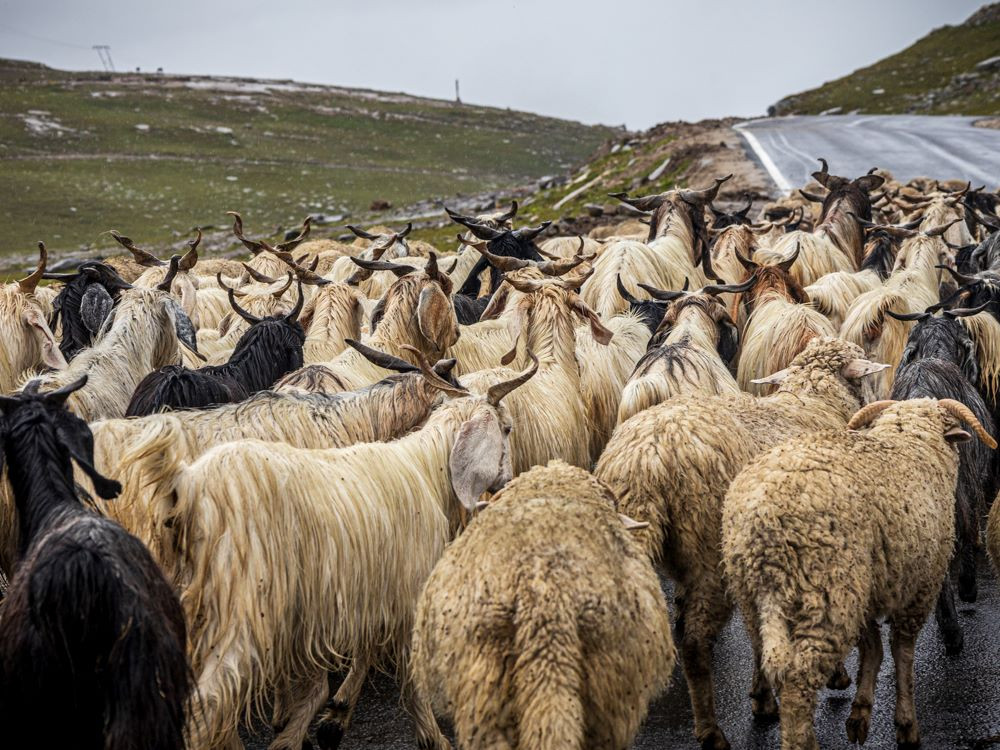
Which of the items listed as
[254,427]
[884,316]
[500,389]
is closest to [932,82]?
[884,316]

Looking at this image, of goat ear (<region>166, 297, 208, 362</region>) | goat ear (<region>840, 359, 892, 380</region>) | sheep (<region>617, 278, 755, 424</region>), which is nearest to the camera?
goat ear (<region>840, 359, 892, 380</region>)

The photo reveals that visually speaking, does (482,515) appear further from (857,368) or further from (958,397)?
(958,397)

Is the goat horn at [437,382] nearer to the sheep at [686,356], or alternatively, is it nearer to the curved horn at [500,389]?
the curved horn at [500,389]

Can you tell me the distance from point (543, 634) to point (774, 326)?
4952mm

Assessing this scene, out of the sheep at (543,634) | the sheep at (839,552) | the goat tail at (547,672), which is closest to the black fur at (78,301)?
the sheep at (543,634)

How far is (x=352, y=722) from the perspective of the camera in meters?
5.38

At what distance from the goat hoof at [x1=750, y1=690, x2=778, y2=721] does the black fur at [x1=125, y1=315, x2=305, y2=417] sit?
11.0ft

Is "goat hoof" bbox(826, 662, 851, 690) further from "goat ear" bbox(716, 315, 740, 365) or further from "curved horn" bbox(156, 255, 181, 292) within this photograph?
"curved horn" bbox(156, 255, 181, 292)

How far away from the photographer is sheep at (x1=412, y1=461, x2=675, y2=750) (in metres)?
3.49

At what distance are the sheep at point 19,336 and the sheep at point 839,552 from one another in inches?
220

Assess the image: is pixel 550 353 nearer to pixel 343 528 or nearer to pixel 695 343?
pixel 695 343

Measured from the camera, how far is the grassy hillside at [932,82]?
42.3m

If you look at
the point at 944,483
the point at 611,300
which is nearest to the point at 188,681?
the point at 944,483

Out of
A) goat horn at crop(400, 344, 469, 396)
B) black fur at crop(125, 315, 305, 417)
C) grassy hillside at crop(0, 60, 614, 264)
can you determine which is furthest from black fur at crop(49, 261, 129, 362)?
grassy hillside at crop(0, 60, 614, 264)
